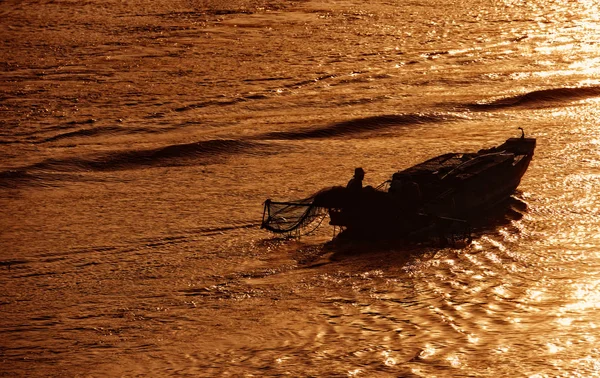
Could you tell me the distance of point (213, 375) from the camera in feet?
30.1

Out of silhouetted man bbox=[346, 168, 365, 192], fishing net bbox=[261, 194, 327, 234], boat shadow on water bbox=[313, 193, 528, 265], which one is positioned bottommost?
boat shadow on water bbox=[313, 193, 528, 265]

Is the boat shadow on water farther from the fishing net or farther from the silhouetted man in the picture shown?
the silhouetted man

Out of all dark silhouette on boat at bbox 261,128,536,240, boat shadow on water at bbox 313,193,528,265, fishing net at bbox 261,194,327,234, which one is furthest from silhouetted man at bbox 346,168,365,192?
boat shadow on water at bbox 313,193,528,265

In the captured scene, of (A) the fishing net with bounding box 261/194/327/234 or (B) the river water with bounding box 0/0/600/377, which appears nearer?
(B) the river water with bounding box 0/0/600/377

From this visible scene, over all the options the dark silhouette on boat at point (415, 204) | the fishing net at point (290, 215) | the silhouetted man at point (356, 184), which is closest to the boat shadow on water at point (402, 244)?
the dark silhouette on boat at point (415, 204)

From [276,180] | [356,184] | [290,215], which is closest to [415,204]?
[356,184]

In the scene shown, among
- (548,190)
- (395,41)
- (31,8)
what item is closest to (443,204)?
(548,190)

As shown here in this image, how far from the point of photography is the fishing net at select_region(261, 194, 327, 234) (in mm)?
11953

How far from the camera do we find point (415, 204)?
11727mm

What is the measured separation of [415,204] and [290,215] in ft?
4.57

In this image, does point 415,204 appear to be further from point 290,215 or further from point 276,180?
point 276,180

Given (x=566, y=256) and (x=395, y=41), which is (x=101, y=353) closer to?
(x=566, y=256)

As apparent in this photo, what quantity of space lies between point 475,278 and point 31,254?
15.5 feet

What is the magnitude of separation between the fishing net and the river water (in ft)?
0.74
